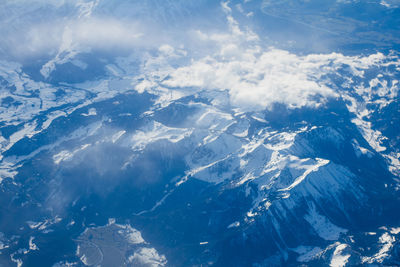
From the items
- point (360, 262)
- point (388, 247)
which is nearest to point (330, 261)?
point (360, 262)

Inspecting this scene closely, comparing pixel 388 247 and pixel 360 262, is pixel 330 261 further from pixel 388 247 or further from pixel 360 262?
pixel 388 247
